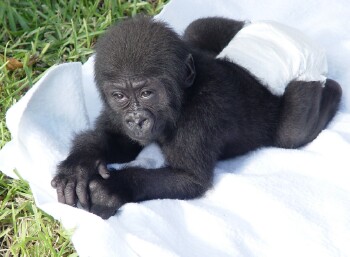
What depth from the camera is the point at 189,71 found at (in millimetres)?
4457

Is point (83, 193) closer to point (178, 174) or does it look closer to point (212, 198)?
point (178, 174)

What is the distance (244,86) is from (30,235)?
5.93 feet

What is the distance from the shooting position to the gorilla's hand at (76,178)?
4.39 meters

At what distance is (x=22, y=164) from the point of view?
15.4ft

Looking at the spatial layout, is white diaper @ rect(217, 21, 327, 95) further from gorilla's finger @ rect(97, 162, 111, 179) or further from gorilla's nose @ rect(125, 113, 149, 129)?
gorilla's finger @ rect(97, 162, 111, 179)

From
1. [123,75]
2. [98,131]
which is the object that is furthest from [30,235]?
[123,75]

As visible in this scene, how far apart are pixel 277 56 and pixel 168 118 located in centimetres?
114

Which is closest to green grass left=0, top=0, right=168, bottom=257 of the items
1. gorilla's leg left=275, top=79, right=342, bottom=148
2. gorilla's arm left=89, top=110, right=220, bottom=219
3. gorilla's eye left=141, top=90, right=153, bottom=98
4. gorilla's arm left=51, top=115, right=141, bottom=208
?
gorilla's arm left=51, top=115, right=141, bottom=208

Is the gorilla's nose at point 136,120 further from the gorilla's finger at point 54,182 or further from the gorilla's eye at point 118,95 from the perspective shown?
the gorilla's finger at point 54,182

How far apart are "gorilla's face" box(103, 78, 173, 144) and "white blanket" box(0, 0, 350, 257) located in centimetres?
48

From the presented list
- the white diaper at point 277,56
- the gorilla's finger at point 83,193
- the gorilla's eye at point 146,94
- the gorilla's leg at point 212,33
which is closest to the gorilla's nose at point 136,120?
the gorilla's eye at point 146,94

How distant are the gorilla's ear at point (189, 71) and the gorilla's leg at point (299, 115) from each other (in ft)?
3.11

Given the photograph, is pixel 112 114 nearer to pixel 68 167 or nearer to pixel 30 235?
pixel 68 167

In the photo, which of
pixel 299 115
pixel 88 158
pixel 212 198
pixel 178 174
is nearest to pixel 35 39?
pixel 88 158
